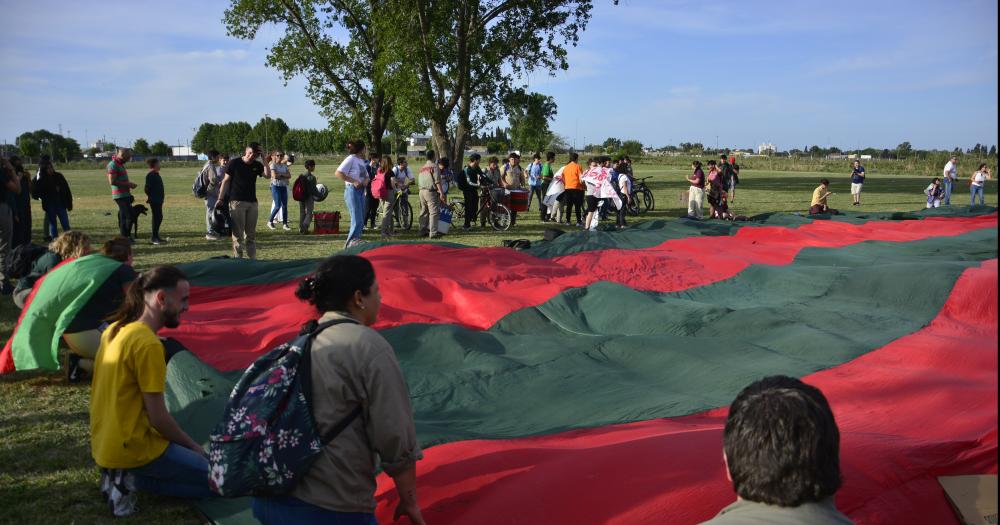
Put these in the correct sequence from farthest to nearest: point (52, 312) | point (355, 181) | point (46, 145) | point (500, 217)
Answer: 1. point (46, 145)
2. point (500, 217)
3. point (355, 181)
4. point (52, 312)

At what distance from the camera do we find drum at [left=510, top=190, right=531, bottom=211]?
53.0ft

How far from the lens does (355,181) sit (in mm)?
11344

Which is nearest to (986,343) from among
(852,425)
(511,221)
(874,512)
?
(852,425)

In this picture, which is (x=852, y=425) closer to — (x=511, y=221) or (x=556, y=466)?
(x=556, y=466)

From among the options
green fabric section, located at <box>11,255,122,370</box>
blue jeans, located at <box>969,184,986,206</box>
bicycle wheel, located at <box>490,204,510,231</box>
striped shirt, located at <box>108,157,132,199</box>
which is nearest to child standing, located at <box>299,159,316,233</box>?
striped shirt, located at <box>108,157,132,199</box>

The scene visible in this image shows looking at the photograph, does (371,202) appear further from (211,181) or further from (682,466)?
(682,466)

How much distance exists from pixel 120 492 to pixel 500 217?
12459 mm

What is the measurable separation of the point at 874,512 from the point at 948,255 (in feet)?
23.7

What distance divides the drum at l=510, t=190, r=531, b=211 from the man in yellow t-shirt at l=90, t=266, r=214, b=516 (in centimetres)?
1260

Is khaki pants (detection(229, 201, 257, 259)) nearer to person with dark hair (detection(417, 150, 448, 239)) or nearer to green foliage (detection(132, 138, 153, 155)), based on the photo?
person with dark hair (detection(417, 150, 448, 239))

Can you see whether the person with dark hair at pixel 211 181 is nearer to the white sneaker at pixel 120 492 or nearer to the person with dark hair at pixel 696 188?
the person with dark hair at pixel 696 188

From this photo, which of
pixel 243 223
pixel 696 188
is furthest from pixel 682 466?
pixel 696 188

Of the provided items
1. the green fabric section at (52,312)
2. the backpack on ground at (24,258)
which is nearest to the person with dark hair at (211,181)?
the backpack on ground at (24,258)

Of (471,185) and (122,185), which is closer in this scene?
(122,185)
